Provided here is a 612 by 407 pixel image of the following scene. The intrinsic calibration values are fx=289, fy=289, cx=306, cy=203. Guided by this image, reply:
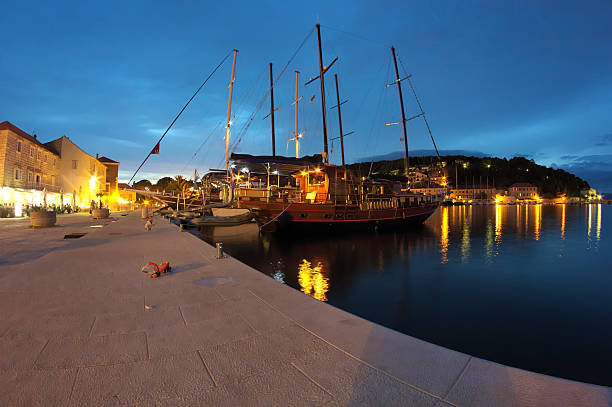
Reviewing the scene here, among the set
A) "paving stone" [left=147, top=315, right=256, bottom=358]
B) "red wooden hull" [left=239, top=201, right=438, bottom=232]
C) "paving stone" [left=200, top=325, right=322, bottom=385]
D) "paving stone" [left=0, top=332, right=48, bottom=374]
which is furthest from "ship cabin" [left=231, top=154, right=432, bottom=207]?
"paving stone" [left=200, top=325, right=322, bottom=385]

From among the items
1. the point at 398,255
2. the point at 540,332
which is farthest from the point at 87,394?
the point at 398,255

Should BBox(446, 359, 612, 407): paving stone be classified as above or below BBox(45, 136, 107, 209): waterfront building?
below

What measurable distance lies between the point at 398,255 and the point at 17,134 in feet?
111

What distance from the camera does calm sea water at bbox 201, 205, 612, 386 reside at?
556 cm

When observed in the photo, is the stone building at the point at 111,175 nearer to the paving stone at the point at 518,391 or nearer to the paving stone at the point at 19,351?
the paving stone at the point at 19,351

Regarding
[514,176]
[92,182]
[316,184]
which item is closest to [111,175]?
[92,182]

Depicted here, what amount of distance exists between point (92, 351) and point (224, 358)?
1.42 metres

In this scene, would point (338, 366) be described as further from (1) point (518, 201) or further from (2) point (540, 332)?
(1) point (518, 201)

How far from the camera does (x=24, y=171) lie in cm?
2766

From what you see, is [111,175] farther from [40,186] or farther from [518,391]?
[518,391]

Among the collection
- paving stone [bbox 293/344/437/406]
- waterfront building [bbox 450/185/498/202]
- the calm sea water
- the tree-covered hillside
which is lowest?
the calm sea water

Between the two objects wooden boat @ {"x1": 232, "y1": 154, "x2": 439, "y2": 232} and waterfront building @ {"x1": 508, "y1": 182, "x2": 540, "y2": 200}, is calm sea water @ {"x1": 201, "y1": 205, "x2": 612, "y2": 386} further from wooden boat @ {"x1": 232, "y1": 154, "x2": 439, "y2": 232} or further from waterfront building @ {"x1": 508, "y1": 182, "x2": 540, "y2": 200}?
waterfront building @ {"x1": 508, "y1": 182, "x2": 540, "y2": 200}

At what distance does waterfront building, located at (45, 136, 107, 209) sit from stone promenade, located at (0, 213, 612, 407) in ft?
127

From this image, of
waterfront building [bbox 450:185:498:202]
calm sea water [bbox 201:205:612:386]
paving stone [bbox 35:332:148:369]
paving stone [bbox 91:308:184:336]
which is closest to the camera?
paving stone [bbox 35:332:148:369]
